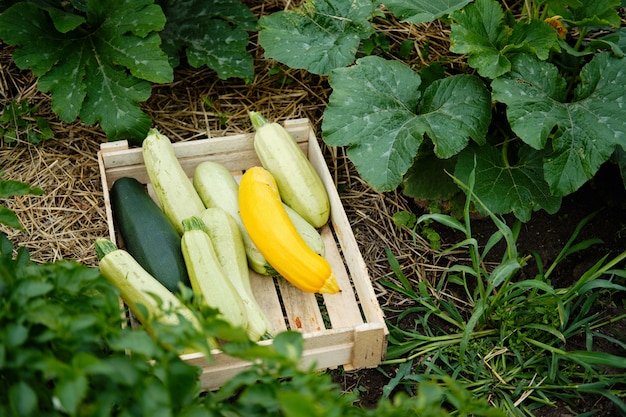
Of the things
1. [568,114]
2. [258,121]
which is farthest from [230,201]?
[568,114]

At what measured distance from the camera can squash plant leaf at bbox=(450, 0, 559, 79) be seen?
2.78 metres

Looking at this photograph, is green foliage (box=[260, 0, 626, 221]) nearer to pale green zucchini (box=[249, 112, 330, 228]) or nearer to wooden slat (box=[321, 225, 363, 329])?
pale green zucchini (box=[249, 112, 330, 228])

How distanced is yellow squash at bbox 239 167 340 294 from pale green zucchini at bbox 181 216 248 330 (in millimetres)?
195

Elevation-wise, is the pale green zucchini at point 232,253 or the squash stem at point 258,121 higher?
the squash stem at point 258,121

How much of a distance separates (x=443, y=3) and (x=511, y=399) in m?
1.64

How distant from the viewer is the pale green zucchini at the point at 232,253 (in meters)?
2.64

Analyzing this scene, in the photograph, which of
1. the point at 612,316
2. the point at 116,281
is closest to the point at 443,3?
the point at 612,316

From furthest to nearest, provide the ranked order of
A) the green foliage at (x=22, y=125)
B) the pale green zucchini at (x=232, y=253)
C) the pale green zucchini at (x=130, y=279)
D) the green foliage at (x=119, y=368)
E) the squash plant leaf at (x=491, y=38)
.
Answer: the green foliage at (x=22, y=125) → the squash plant leaf at (x=491, y=38) → the pale green zucchini at (x=232, y=253) → the pale green zucchini at (x=130, y=279) → the green foliage at (x=119, y=368)

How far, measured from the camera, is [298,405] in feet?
4.10

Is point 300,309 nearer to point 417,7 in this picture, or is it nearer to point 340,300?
point 340,300

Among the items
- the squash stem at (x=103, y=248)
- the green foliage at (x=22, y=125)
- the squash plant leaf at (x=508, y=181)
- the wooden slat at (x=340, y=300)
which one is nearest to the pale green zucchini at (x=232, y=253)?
the wooden slat at (x=340, y=300)

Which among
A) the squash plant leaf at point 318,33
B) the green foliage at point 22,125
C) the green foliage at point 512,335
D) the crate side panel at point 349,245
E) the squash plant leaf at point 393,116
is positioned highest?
the squash plant leaf at point 318,33

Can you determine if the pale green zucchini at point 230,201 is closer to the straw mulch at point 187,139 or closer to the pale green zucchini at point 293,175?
the pale green zucchini at point 293,175

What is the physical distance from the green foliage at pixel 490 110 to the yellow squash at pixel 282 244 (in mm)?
362
